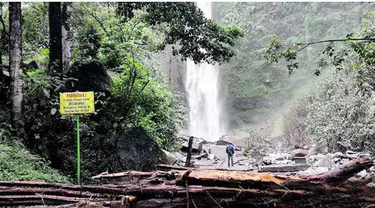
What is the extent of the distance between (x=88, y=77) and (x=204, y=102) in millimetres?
26572

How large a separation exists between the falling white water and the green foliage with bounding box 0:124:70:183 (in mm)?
26510

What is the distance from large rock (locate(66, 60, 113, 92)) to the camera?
30.8 feet

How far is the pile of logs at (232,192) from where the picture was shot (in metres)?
2.39

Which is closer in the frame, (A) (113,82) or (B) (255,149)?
(A) (113,82)

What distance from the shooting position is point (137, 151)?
28.6 ft

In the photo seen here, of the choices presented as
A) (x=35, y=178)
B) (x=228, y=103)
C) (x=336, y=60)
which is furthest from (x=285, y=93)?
(x=35, y=178)

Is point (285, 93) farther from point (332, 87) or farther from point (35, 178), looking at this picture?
point (35, 178)

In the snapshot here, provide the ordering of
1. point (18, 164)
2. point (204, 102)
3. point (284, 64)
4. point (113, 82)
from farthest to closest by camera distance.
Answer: point (284, 64), point (204, 102), point (113, 82), point (18, 164)

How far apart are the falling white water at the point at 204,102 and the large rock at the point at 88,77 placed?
80.0ft

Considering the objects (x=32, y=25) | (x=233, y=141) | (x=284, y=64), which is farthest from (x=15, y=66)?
(x=284, y=64)

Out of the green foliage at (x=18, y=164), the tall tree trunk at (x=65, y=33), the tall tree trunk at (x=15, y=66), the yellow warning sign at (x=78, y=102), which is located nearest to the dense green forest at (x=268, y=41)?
the tall tree trunk at (x=65, y=33)

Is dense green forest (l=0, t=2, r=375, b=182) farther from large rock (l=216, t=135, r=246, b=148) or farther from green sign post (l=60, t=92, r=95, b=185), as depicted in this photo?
large rock (l=216, t=135, r=246, b=148)

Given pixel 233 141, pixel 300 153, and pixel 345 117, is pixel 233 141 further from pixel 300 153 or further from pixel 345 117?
pixel 345 117

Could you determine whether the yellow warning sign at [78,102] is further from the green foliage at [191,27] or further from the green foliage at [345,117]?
the green foliage at [345,117]
